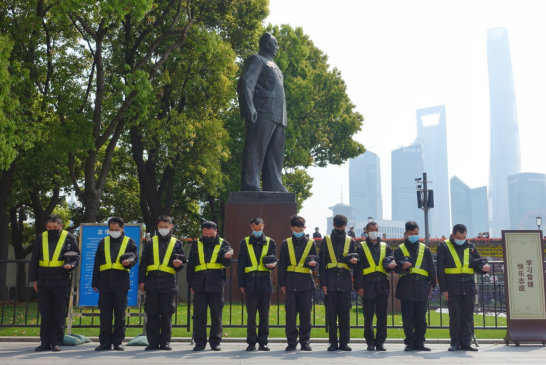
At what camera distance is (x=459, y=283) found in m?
8.34

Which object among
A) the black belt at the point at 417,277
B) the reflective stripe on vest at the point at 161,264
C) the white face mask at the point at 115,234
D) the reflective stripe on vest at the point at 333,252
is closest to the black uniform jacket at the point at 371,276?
the reflective stripe on vest at the point at 333,252

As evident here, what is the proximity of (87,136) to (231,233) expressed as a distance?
24.8 feet

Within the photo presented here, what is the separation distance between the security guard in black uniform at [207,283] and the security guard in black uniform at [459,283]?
3.31 metres

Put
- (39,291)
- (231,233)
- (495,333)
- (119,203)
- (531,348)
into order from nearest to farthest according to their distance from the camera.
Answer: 1. (39,291)
2. (531,348)
3. (495,333)
4. (231,233)
5. (119,203)

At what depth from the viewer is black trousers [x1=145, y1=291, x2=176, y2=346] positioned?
→ 8.06 metres

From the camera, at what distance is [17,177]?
20703mm

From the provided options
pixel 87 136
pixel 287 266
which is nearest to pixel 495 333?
pixel 287 266

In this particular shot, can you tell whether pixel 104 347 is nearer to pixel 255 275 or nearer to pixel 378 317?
pixel 255 275

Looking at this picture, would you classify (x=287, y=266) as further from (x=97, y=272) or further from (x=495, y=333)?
(x=495, y=333)

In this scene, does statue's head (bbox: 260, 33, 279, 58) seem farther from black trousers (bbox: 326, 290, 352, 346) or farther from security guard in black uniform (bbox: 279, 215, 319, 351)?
black trousers (bbox: 326, 290, 352, 346)

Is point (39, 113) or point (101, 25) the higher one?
point (101, 25)

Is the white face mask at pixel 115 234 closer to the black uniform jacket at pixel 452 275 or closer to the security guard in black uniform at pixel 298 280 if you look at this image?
the security guard in black uniform at pixel 298 280

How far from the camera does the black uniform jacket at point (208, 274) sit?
808 centimetres

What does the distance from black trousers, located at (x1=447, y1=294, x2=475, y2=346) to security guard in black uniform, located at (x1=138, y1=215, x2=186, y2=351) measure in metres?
4.15
